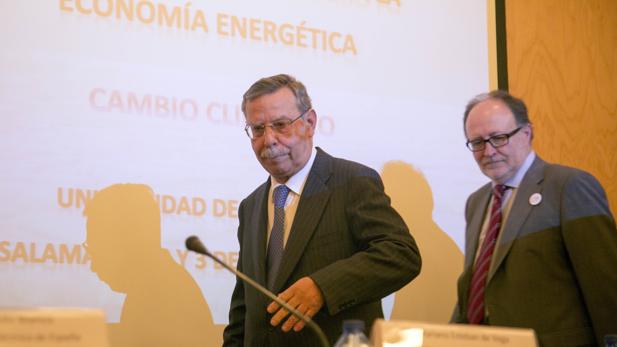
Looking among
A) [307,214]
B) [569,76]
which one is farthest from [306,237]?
[569,76]

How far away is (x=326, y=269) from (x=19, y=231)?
4.12 ft

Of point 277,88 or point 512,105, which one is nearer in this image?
point 277,88

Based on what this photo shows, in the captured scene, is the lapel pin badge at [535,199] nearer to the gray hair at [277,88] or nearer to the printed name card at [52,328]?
the gray hair at [277,88]

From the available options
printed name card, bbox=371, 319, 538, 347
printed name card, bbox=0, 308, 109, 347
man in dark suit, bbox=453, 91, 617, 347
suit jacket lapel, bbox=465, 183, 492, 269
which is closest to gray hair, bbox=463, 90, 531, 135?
man in dark suit, bbox=453, 91, 617, 347

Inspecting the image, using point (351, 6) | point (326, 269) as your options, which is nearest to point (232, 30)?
point (351, 6)

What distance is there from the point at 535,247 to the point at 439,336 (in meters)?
1.37

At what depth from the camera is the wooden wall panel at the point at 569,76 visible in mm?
4535

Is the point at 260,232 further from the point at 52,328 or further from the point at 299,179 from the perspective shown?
the point at 52,328

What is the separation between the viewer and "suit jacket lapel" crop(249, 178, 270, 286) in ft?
9.30

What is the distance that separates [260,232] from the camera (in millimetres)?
2934

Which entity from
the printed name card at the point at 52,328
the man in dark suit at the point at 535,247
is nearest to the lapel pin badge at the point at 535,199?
the man in dark suit at the point at 535,247

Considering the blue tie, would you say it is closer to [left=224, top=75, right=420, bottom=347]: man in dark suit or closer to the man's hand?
[left=224, top=75, right=420, bottom=347]: man in dark suit

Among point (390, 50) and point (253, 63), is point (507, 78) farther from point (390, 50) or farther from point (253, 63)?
point (253, 63)

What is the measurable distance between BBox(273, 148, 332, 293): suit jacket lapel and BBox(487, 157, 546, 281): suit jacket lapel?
0.68 meters
